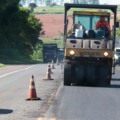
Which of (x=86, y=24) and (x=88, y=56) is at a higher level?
(x=86, y=24)

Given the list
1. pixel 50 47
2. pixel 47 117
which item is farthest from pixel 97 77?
pixel 50 47

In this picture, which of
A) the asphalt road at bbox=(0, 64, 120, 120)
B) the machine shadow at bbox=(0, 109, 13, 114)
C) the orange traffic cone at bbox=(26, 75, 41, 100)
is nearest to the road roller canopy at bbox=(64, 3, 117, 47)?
the asphalt road at bbox=(0, 64, 120, 120)

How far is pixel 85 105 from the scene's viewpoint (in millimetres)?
21281

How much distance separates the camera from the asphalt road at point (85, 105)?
1816 centimetres

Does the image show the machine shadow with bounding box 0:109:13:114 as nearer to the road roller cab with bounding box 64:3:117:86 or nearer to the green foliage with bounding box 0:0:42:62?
the road roller cab with bounding box 64:3:117:86

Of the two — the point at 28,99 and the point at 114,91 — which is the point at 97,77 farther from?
the point at 28,99

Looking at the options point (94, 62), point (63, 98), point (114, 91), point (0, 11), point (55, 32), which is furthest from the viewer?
point (55, 32)

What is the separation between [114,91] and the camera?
2812 cm

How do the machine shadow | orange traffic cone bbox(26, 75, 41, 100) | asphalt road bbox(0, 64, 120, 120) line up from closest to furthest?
asphalt road bbox(0, 64, 120, 120) < the machine shadow < orange traffic cone bbox(26, 75, 41, 100)

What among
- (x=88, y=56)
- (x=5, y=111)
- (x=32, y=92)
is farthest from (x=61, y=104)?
(x=88, y=56)

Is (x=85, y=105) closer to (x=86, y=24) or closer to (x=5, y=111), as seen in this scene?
(x=5, y=111)

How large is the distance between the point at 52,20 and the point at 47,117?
124m

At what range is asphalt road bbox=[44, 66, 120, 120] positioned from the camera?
1816 centimetres

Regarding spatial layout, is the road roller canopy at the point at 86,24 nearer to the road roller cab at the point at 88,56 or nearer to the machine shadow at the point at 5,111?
the road roller cab at the point at 88,56
